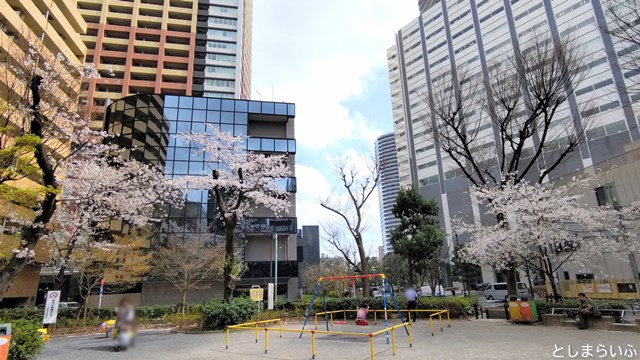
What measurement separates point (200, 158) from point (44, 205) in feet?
70.7

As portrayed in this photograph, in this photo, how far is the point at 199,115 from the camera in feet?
114

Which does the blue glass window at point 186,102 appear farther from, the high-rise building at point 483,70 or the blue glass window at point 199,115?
the high-rise building at point 483,70

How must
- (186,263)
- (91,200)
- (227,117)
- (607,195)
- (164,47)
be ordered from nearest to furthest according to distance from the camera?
(91,200)
(607,195)
(186,263)
(227,117)
(164,47)

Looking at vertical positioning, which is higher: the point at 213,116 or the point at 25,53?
the point at 213,116

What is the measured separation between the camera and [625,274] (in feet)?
72.6

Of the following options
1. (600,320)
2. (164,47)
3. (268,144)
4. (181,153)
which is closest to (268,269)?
(268,144)

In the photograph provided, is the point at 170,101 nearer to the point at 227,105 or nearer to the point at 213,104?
the point at 213,104

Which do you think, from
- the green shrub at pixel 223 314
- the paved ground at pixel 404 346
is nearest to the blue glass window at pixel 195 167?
the green shrub at pixel 223 314

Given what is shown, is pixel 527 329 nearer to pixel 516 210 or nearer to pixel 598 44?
pixel 516 210

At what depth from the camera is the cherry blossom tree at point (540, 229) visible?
16.8 meters

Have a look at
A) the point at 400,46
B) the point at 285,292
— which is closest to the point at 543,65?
the point at 285,292

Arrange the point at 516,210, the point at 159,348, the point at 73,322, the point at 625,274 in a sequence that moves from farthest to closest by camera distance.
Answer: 1. the point at 625,274
2. the point at 73,322
3. the point at 516,210
4. the point at 159,348

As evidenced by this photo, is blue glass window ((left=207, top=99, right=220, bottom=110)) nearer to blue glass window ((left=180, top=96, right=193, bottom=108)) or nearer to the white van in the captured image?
blue glass window ((left=180, top=96, right=193, bottom=108))

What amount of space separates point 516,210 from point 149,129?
31.1 m
